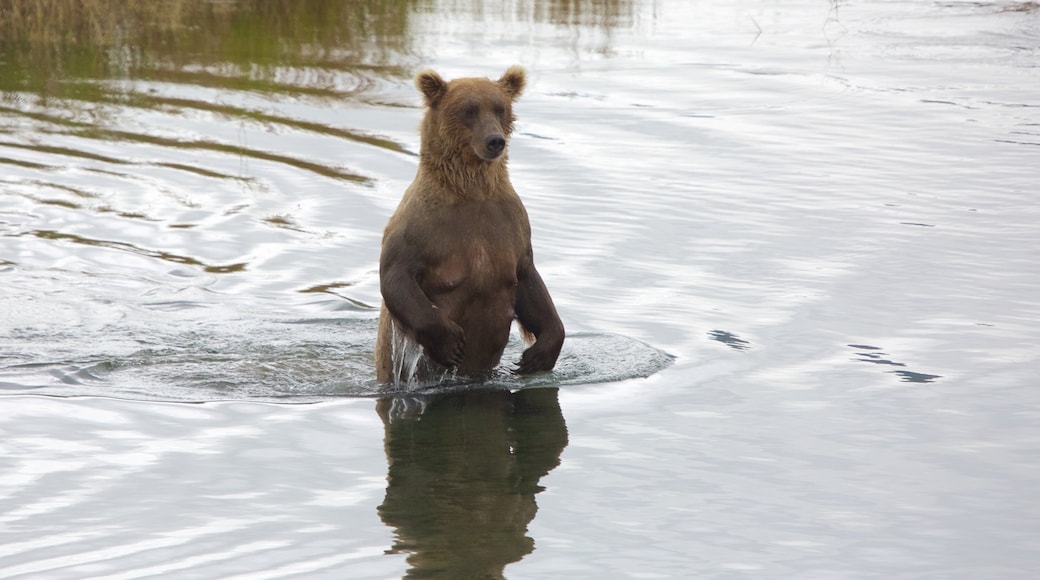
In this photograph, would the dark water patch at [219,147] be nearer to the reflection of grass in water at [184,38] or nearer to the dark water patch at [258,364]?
the reflection of grass in water at [184,38]

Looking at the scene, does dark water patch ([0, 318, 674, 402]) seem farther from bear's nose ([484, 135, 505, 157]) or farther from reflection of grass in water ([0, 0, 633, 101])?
reflection of grass in water ([0, 0, 633, 101])

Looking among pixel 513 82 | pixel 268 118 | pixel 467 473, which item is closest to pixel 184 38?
pixel 268 118

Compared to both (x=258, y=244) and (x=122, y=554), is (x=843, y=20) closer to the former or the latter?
(x=258, y=244)

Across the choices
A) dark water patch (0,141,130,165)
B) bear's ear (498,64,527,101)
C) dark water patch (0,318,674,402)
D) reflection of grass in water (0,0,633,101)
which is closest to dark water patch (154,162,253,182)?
dark water patch (0,141,130,165)

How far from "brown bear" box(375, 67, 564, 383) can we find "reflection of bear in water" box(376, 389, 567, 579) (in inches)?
12.2

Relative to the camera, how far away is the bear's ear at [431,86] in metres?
7.30

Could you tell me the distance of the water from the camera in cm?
551

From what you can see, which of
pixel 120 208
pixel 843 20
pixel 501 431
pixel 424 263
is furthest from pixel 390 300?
pixel 843 20

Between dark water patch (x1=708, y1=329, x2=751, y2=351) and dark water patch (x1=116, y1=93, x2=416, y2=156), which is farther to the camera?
dark water patch (x1=116, y1=93, x2=416, y2=156)

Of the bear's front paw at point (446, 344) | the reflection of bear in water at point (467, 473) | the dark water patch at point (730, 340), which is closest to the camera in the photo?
the reflection of bear in water at point (467, 473)

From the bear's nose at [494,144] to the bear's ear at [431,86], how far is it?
1.59 ft

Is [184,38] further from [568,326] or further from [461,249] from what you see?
[461,249]

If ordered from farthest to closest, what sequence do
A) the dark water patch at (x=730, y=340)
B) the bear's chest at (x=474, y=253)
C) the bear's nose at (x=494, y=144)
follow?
the dark water patch at (x=730, y=340) → the bear's chest at (x=474, y=253) → the bear's nose at (x=494, y=144)

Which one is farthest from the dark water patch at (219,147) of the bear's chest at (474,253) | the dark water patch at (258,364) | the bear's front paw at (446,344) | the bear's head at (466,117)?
the bear's front paw at (446,344)
